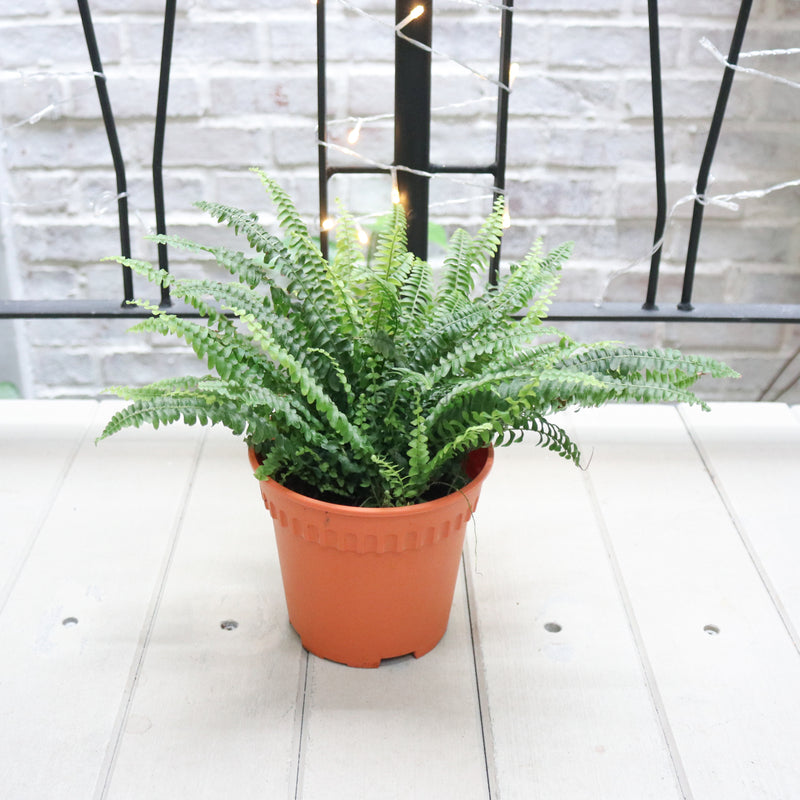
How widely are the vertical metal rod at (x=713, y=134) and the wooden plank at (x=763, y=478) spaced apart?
0.25 metres

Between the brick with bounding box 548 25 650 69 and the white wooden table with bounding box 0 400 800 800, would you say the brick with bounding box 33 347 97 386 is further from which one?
the brick with bounding box 548 25 650 69

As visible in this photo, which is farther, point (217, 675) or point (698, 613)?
point (698, 613)

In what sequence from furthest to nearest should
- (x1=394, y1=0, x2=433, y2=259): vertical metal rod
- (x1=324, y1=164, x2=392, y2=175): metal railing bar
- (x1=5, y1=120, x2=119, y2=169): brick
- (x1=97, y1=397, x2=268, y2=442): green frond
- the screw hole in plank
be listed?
(x1=5, y1=120, x2=119, y2=169): brick, (x1=324, y1=164, x2=392, y2=175): metal railing bar, (x1=394, y1=0, x2=433, y2=259): vertical metal rod, the screw hole in plank, (x1=97, y1=397, x2=268, y2=442): green frond

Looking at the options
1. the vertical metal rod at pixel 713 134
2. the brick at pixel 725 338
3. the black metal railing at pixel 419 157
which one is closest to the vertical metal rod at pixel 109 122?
the black metal railing at pixel 419 157

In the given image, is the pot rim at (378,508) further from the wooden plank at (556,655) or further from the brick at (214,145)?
the brick at (214,145)

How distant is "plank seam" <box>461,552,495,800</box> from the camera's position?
956 millimetres

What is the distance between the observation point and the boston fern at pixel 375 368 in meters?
0.95

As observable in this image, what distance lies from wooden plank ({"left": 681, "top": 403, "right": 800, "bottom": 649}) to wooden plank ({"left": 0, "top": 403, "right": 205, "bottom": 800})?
33.9 inches

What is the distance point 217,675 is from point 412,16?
0.90 metres

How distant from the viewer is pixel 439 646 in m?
1.13

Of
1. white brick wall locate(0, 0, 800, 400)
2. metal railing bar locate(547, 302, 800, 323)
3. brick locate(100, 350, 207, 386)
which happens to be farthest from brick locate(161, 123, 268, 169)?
metal railing bar locate(547, 302, 800, 323)

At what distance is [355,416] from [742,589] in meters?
0.61

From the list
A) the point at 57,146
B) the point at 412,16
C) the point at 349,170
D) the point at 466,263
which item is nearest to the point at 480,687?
the point at 466,263

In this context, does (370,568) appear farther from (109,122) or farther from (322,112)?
(109,122)
